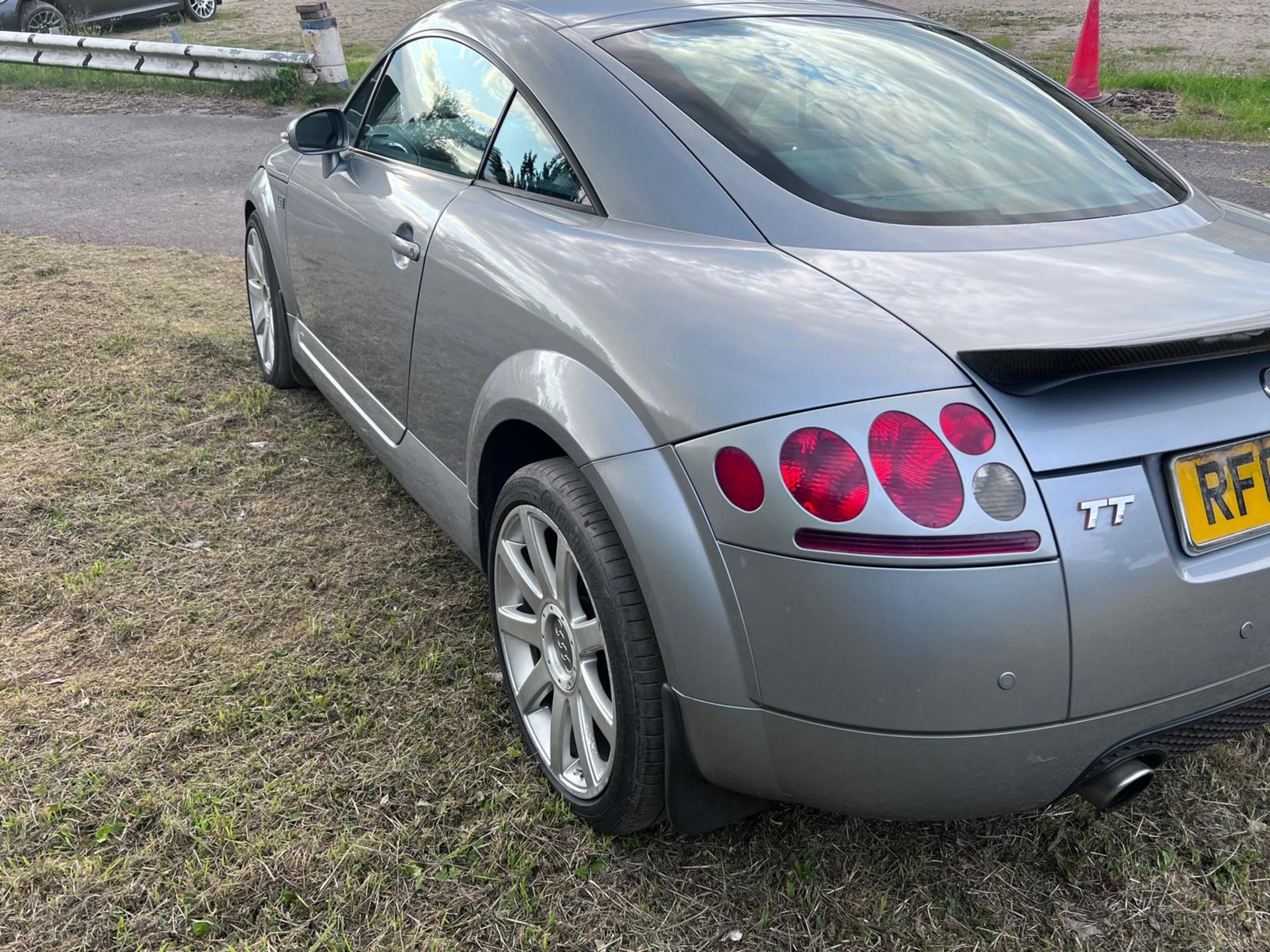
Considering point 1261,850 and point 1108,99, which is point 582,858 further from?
point 1108,99

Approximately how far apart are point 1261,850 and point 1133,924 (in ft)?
1.21

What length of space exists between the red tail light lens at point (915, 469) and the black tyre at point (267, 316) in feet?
10.4

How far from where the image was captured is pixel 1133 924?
2.02m

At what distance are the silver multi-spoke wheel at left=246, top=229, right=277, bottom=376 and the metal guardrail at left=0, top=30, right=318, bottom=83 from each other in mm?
7312

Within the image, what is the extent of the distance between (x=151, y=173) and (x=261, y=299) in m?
5.11

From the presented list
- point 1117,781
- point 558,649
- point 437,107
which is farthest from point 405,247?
point 1117,781

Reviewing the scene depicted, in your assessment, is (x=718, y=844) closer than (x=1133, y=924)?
No

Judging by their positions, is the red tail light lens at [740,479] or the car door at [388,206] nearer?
the red tail light lens at [740,479]

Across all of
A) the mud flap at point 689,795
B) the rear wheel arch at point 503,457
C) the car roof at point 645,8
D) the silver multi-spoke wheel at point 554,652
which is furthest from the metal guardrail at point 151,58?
the mud flap at point 689,795

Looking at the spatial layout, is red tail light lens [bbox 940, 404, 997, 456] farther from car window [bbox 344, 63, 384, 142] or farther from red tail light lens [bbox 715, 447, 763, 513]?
car window [bbox 344, 63, 384, 142]

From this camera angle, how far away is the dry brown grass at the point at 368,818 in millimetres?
2053

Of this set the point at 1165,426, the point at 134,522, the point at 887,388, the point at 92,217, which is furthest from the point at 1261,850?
the point at 92,217

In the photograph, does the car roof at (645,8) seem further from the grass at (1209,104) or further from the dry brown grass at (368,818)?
the grass at (1209,104)

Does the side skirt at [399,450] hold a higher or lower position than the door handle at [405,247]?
lower
